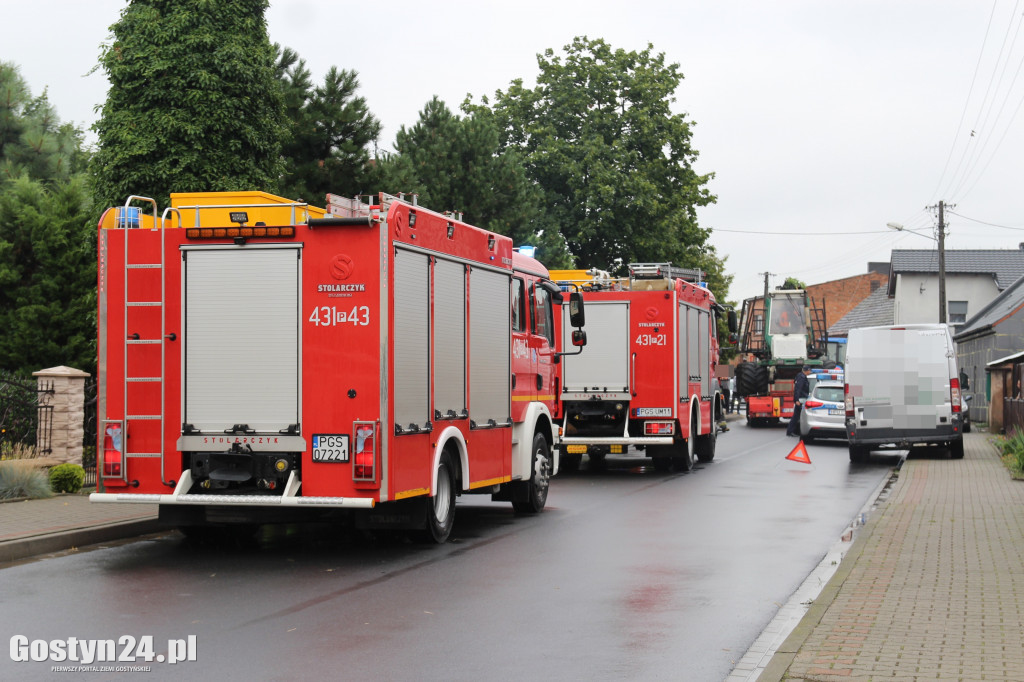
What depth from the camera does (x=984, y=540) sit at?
37.6ft

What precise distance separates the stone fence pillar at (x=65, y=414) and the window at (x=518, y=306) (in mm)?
6113

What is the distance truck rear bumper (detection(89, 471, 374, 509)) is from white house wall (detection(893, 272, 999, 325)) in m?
62.4

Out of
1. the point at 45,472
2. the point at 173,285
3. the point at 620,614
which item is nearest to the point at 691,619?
the point at 620,614

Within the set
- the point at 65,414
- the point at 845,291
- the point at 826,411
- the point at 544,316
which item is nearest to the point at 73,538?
the point at 65,414

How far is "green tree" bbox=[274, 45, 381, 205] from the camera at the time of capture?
2172 centimetres

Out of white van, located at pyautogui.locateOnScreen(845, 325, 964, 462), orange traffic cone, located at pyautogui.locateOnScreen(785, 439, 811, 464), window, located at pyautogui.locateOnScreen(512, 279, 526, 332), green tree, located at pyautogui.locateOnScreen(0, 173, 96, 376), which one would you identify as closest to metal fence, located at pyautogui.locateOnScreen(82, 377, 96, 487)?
green tree, located at pyautogui.locateOnScreen(0, 173, 96, 376)

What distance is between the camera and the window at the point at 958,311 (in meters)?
67.0

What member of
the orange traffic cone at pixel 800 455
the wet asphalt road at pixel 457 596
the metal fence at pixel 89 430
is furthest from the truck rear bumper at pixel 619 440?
the metal fence at pixel 89 430

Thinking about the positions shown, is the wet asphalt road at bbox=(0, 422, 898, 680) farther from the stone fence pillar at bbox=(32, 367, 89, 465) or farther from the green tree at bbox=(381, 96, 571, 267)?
the green tree at bbox=(381, 96, 571, 267)

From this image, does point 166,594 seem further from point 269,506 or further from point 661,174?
point 661,174

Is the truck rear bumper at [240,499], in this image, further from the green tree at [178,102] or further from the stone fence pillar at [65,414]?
the green tree at [178,102]

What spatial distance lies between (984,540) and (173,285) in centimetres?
802

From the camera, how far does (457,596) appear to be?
8.92 meters

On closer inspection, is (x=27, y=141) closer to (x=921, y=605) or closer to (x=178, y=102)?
(x=178, y=102)
